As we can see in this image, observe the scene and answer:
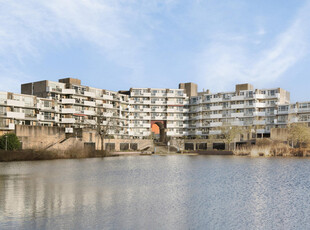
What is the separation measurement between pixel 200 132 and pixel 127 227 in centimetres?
13609

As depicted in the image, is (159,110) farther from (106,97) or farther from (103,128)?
(103,128)

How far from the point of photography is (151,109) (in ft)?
513

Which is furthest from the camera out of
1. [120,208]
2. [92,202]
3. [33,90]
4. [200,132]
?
[200,132]

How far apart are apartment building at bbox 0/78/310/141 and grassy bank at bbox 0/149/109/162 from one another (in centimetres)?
1783

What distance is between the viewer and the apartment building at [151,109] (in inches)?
4134

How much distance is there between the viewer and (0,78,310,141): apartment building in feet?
344

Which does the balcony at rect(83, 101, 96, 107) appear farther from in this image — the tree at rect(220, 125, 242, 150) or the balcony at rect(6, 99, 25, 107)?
the tree at rect(220, 125, 242, 150)

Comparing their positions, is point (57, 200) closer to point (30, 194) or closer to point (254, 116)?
point (30, 194)

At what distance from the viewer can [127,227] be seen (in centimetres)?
1631

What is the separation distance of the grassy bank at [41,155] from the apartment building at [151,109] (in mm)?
17832

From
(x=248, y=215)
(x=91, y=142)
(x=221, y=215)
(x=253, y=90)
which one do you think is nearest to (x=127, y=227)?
(x=221, y=215)

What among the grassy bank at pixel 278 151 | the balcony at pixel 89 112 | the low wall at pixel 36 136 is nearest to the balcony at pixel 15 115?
the low wall at pixel 36 136

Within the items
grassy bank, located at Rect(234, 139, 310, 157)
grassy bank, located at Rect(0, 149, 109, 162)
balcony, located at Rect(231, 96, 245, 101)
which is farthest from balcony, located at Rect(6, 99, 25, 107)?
balcony, located at Rect(231, 96, 245, 101)

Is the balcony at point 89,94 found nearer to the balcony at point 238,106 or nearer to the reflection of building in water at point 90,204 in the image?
the balcony at point 238,106
